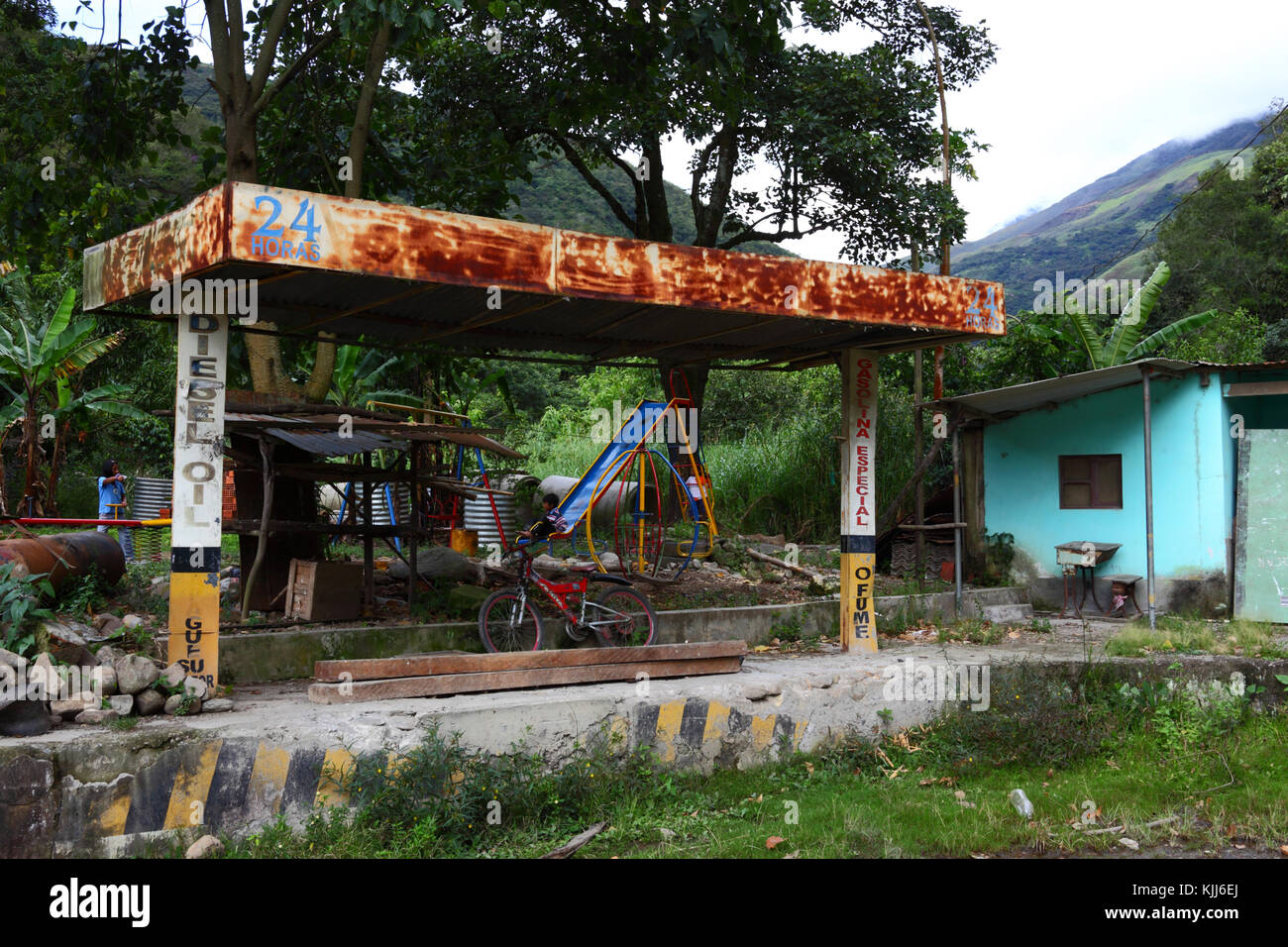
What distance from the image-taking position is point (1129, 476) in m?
11.8

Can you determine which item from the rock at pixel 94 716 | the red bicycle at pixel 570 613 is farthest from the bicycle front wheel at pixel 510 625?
the rock at pixel 94 716

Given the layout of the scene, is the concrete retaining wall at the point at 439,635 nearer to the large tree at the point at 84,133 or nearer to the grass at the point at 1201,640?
the grass at the point at 1201,640

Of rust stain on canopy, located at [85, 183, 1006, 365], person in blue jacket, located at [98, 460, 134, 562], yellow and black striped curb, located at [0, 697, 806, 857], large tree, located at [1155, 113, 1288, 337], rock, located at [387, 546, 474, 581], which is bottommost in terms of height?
yellow and black striped curb, located at [0, 697, 806, 857]

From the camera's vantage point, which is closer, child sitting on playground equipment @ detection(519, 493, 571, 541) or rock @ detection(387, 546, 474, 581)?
child sitting on playground equipment @ detection(519, 493, 571, 541)

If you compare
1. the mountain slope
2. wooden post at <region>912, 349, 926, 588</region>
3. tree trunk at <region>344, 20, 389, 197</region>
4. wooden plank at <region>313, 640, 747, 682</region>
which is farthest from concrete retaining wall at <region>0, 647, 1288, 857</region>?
the mountain slope

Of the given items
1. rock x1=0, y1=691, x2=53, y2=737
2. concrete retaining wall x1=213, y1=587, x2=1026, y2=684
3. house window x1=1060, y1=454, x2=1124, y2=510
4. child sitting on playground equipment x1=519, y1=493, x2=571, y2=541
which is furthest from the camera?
house window x1=1060, y1=454, x2=1124, y2=510

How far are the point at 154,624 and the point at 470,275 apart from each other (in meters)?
4.55

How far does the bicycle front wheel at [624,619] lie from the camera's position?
825 centimetres

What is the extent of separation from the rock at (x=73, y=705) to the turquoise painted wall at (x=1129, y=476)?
35.4 ft

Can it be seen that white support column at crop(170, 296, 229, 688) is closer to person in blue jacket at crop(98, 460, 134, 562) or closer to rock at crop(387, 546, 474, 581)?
rock at crop(387, 546, 474, 581)

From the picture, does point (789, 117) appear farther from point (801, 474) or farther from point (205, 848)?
point (205, 848)

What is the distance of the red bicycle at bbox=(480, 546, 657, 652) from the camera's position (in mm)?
7887

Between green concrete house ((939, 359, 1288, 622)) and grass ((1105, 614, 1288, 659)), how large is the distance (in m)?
1.29

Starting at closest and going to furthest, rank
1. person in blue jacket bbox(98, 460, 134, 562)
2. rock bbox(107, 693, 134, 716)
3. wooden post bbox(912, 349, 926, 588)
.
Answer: rock bbox(107, 693, 134, 716), wooden post bbox(912, 349, 926, 588), person in blue jacket bbox(98, 460, 134, 562)
